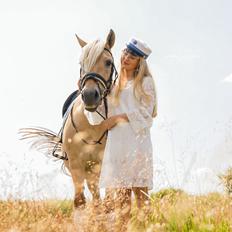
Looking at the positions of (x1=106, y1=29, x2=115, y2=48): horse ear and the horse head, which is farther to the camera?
(x1=106, y1=29, x2=115, y2=48): horse ear

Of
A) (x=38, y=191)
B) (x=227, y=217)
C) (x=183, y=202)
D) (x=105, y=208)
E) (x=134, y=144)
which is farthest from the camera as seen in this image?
(x=38, y=191)

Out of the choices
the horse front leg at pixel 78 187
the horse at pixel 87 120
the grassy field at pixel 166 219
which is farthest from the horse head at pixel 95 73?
the grassy field at pixel 166 219

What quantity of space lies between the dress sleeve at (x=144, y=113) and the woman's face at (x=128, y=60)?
9.0 inches

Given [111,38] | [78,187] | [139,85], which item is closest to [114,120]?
[139,85]

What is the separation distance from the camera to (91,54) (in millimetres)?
5871

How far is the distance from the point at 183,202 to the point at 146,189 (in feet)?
2.73

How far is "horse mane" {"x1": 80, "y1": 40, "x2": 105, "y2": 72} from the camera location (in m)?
5.84

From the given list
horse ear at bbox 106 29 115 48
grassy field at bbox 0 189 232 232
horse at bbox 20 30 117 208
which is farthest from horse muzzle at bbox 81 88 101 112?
grassy field at bbox 0 189 232 232

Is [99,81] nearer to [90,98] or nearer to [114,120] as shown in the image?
[90,98]

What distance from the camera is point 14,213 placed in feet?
15.1

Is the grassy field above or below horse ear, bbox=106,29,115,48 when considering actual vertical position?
below

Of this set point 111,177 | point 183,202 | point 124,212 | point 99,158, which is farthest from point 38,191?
point 183,202

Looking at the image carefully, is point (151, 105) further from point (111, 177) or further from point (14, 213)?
point (14, 213)

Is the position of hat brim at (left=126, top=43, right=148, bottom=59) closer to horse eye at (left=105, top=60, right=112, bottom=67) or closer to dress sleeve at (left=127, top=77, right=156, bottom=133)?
dress sleeve at (left=127, top=77, right=156, bottom=133)
